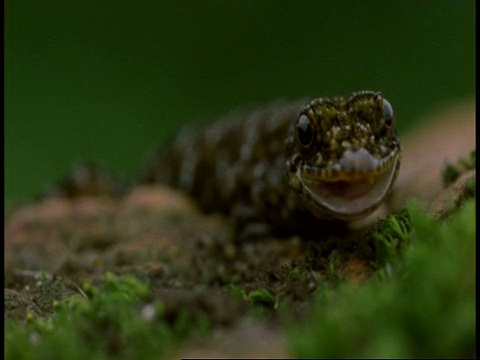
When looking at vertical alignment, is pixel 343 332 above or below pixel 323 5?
below

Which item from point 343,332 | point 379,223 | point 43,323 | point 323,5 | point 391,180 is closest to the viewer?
point 343,332

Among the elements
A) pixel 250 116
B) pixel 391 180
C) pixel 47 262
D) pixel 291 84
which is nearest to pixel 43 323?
pixel 391 180

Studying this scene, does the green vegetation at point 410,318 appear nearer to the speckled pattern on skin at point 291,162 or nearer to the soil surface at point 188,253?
the soil surface at point 188,253

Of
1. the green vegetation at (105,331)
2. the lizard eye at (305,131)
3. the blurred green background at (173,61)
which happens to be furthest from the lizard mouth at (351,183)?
the blurred green background at (173,61)

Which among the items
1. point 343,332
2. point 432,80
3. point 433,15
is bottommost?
point 343,332

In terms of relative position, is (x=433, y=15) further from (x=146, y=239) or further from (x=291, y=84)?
(x=146, y=239)

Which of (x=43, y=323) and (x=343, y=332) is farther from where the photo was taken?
(x=43, y=323)

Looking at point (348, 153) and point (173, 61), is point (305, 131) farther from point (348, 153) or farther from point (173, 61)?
point (173, 61)

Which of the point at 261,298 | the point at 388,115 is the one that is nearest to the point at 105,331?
the point at 261,298

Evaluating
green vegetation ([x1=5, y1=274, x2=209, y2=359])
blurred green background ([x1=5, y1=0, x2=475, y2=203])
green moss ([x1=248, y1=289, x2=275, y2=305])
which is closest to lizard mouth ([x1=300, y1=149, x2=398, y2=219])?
green moss ([x1=248, y1=289, x2=275, y2=305])
